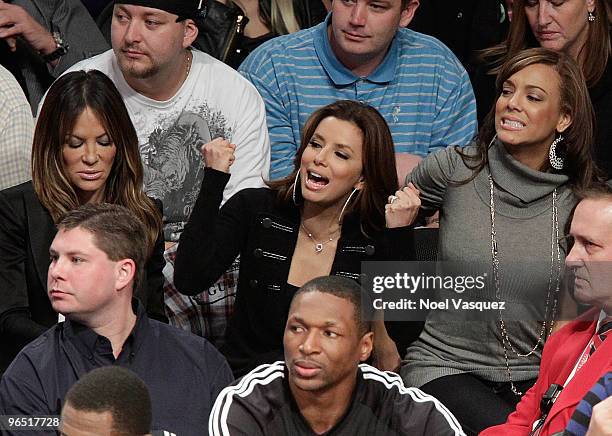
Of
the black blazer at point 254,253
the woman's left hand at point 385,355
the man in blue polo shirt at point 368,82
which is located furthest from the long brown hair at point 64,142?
the woman's left hand at point 385,355

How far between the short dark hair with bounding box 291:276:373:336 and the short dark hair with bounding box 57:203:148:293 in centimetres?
46

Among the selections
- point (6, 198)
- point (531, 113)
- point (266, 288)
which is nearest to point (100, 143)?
point (6, 198)

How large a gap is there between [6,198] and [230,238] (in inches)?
27.2

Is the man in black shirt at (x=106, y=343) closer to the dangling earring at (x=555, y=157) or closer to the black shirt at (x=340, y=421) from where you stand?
the black shirt at (x=340, y=421)

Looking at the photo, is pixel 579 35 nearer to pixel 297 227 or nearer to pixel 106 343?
pixel 297 227

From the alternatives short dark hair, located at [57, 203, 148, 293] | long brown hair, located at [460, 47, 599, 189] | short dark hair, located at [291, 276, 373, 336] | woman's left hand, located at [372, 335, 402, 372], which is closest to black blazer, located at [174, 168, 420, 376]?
woman's left hand, located at [372, 335, 402, 372]

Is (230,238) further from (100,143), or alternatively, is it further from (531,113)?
(531,113)

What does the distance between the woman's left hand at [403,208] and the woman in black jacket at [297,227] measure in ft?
0.07

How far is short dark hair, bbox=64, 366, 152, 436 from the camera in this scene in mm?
2719

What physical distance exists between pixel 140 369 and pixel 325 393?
49 centimetres

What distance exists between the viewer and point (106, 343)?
340 cm

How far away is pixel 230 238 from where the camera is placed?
3906 mm

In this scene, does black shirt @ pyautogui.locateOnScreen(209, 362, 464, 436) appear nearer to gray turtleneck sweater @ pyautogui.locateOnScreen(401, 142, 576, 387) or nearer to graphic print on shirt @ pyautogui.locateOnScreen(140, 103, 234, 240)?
gray turtleneck sweater @ pyautogui.locateOnScreen(401, 142, 576, 387)

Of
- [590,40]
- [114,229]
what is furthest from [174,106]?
[590,40]
